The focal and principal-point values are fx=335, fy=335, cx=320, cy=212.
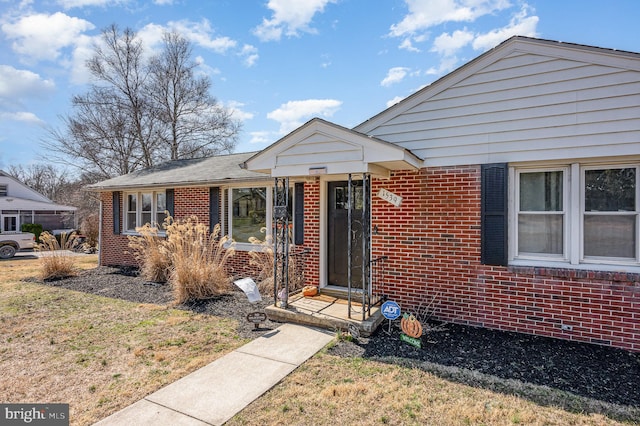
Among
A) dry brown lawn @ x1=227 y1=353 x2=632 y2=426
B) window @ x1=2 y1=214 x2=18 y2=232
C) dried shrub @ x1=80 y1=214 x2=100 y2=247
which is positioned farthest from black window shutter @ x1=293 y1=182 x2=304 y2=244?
window @ x1=2 y1=214 x2=18 y2=232

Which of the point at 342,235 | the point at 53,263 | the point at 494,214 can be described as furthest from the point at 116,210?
the point at 494,214

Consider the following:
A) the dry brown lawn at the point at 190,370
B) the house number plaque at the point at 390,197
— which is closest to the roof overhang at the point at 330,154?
the house number plaque at the point at 390,197

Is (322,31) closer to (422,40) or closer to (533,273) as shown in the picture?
(422,40)

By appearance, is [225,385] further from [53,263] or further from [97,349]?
[53,263]

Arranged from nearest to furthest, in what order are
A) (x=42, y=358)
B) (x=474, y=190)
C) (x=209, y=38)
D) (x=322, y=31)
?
(x=42, y=358) → (x=474, y=190) → (x=322, y=31) → (x=209, y=38)

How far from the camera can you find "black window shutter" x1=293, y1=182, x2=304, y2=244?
738cm

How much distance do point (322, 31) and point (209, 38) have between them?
12.8 ft

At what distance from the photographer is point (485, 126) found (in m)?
5.27

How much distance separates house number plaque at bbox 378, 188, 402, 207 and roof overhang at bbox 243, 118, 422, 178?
28 cm

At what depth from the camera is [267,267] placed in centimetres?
778

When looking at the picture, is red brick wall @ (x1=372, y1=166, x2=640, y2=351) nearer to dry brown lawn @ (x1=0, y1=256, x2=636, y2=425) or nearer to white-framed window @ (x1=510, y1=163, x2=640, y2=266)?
white-framed window @ (x1=510, y1=163, x2=640, y2=266)

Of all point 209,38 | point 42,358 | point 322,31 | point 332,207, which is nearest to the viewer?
point 42,358

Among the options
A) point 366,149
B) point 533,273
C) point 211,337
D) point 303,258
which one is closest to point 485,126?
point 366,149

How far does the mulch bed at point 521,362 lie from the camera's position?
3.39 m
